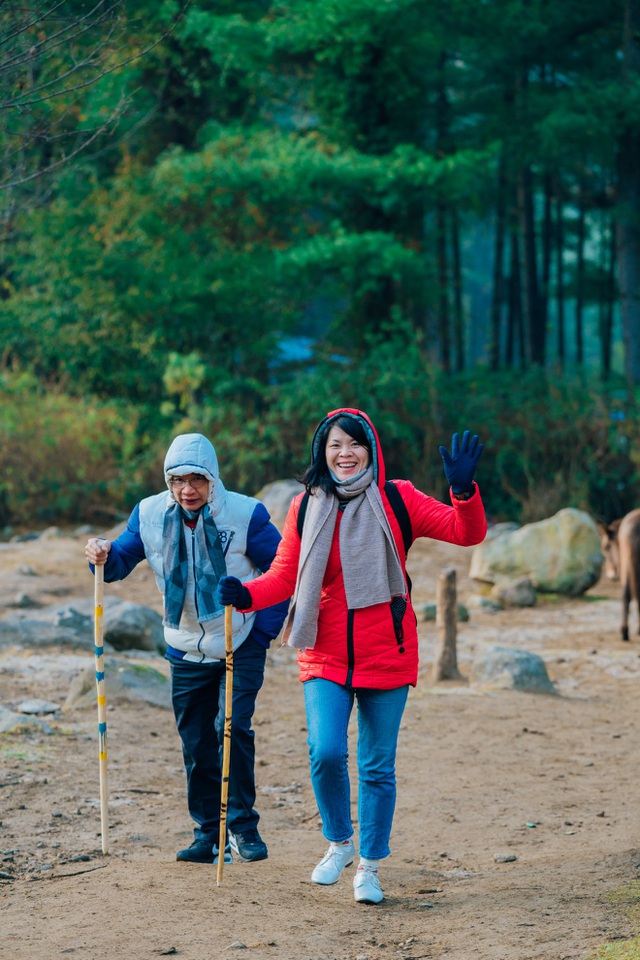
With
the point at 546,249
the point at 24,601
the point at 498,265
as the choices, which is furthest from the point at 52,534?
the point at 546,249

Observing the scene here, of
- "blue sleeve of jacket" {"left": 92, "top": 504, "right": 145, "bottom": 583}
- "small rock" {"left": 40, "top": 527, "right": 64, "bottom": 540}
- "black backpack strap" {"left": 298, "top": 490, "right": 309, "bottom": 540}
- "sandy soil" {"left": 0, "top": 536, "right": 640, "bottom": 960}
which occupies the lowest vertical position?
"sandy soil" {"left": 0, "top": 536, "right": 640, "bottom": 960}

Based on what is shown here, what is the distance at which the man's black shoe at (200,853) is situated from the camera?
4.91 metres

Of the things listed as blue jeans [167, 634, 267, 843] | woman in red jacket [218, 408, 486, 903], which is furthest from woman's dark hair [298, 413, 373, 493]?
blue jeans [167, 634, 267, 843]

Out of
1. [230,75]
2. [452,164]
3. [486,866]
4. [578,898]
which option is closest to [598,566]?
[452,164]

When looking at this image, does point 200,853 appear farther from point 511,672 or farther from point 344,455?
point 511,672

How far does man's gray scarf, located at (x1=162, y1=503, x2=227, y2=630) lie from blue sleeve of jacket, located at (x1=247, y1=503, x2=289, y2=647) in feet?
0.54

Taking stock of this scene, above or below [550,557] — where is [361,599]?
above

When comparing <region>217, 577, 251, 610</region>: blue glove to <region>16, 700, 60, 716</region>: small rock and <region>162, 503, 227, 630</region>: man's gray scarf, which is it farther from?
<region>16, 700, 60, 716</region>: small rock

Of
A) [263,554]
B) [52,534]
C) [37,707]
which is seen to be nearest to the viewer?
[263,554]

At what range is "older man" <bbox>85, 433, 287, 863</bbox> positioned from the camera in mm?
4730

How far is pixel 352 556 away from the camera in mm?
4297

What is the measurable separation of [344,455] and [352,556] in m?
0.37

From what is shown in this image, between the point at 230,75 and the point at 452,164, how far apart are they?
6.00 m

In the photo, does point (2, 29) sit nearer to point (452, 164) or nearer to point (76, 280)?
point (452, 164)
